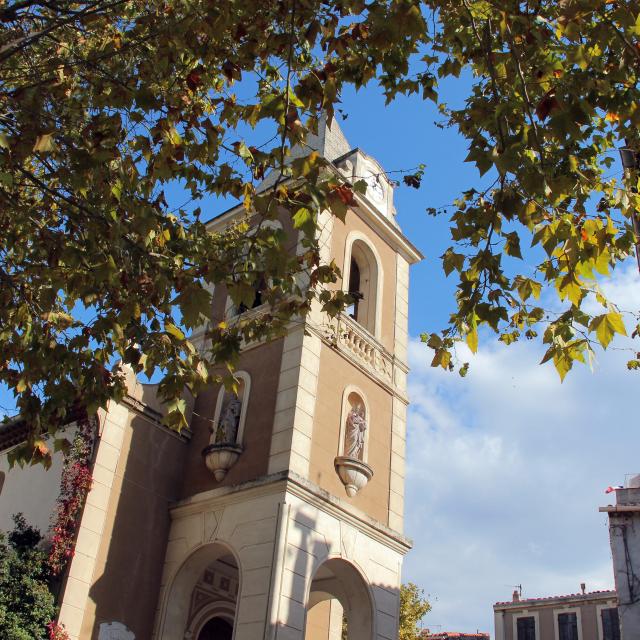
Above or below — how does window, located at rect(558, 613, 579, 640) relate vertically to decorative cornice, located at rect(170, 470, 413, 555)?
above

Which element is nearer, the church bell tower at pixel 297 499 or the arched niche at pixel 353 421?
the church bell tower at pixel 297 499

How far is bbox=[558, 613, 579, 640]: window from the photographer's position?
32812 millimetres

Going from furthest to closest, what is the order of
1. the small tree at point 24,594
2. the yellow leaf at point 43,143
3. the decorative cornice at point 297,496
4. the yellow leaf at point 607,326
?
the decorative cornice at point 297,496 < the small tree at point 24,594 < the yellow leaf at point 43,143 < the yellow leaf at point 607,326

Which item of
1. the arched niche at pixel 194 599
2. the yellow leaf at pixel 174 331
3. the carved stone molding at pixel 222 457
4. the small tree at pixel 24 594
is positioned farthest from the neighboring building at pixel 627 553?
the yellow leaf at pixel 174 331

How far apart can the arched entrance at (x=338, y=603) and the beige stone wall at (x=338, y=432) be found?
129 cm

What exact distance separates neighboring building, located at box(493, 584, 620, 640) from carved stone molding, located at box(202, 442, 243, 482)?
2301cm

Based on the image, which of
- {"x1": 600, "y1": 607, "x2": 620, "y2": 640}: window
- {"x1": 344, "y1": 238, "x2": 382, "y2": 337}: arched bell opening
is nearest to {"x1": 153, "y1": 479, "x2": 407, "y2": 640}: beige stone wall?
{"x1": 344, "y1": 238, "x2": 382, "y2": 337}: arched bell opening

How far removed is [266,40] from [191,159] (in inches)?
60.3

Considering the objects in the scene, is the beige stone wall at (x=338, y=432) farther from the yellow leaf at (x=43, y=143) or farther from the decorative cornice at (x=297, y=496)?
the yellow leaf at (x=43, y=143)

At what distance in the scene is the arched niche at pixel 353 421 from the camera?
15484mm

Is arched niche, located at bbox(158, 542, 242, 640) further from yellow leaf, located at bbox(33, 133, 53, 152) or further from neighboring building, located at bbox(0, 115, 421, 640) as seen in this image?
yellow leaf, located at bbox(33, 133, 53, 152)

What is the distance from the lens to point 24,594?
12602 mm

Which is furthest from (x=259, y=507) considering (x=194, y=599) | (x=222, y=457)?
(x=194, y=599)

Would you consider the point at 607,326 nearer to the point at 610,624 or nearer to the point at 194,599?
the point at 194,599
